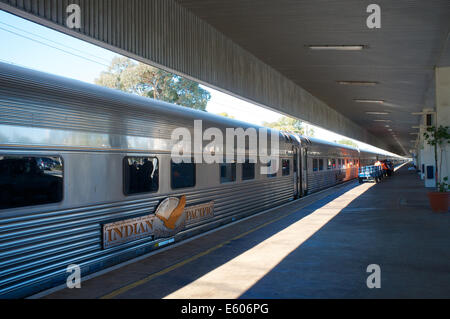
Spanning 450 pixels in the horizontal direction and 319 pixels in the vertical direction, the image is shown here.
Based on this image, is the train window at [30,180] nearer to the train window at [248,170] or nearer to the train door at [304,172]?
the train window at [248,170]

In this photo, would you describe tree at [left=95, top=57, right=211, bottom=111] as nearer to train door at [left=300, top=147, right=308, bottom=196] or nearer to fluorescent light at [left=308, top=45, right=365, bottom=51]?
train door at [left=300, top=147, right=308, bottom=196]

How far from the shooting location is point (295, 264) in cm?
663

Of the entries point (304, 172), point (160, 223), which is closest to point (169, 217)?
point (160, 223)

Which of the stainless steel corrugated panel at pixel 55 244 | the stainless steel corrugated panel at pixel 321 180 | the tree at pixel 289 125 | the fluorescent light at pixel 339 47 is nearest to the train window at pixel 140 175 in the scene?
the stainless steel corrugated panel at pixel 55 244

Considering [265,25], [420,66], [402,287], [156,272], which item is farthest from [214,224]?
[420,66]

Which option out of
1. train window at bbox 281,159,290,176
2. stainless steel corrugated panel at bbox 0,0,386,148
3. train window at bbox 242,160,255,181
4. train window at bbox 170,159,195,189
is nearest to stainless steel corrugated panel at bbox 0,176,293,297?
train window at bbox 170,159,195,189

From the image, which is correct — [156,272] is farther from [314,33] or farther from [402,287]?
[314,33]

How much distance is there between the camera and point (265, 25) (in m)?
11.0

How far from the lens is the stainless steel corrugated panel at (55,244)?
4523mm

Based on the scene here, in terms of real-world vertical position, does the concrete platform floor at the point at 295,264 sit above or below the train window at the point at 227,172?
below

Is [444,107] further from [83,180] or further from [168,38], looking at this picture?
[83,180]

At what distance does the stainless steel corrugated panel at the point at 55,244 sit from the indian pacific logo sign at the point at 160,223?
0.32ft

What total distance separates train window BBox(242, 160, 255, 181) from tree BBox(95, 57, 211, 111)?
28.9 m

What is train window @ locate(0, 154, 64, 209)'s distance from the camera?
4535mm
